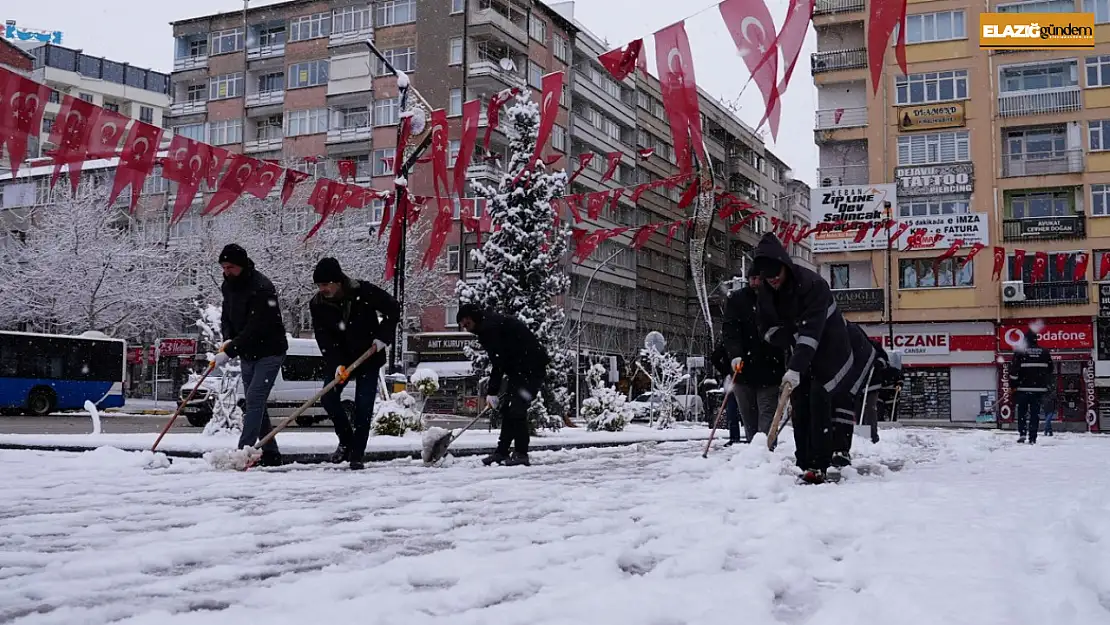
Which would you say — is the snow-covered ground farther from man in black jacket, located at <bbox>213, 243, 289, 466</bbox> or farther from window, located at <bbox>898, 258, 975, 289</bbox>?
window, located at <bbox>898, 258, 975, 289</bbox>

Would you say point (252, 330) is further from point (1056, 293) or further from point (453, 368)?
point (1056, 293)

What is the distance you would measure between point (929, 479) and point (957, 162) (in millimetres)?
39944

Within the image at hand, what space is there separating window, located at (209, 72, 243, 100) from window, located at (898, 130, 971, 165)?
108 ft

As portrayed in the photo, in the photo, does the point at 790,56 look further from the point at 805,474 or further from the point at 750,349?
the point at 805,474

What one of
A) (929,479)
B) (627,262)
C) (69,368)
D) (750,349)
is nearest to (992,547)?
(929,479)

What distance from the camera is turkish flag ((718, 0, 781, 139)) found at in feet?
37.1

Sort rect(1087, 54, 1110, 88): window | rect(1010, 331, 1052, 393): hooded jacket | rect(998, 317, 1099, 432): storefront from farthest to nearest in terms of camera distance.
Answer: rect(1087, 54, 1110, 88): window < rect(998, 317, 1099, 432): storefront < rect(1010, 331, 1052, 393): hooded jacket

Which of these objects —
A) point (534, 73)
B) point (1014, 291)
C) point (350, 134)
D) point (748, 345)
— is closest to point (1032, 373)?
point (748, 345)

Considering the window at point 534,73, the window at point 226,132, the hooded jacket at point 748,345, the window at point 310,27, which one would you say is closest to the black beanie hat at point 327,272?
the hooded jacket at point 748,345

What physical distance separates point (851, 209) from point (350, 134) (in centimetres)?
2370

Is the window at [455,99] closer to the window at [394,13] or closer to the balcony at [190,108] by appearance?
the window at [394,13]

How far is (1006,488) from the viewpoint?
780 cm

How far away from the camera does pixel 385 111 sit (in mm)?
52656

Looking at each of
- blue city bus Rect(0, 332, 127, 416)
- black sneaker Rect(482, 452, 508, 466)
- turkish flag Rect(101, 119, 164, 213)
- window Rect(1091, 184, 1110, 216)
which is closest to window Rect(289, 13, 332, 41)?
blue city bus Rect(0, 332, 127, 416)
